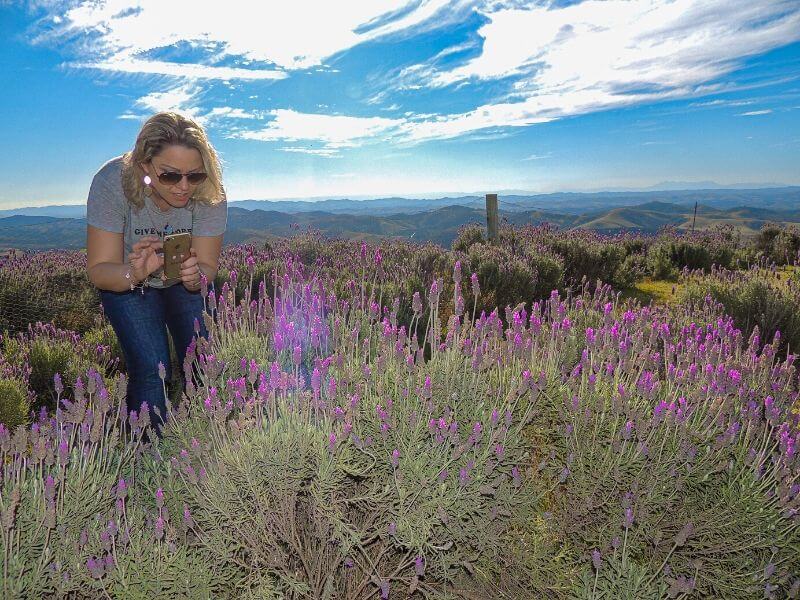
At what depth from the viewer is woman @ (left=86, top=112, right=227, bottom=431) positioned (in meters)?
2.74

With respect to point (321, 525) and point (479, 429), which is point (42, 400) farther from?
point (479, 429)

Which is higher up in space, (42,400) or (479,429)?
(479,429)

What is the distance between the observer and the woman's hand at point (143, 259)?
2635mm

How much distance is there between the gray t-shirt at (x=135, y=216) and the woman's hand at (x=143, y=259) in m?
0.26

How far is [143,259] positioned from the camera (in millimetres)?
2641

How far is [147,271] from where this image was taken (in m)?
2.67

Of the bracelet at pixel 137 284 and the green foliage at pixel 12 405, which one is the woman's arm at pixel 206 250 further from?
the green foliage at pixel 12 405

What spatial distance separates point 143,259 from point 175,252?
15cm

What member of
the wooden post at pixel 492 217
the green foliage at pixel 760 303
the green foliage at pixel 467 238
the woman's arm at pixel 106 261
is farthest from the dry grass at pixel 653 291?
the woman's arm at pixel 106 261

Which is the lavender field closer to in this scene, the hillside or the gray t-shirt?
the gray t-shirt

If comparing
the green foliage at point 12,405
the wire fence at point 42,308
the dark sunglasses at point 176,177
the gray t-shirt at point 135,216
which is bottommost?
the green foliage at point 12,405

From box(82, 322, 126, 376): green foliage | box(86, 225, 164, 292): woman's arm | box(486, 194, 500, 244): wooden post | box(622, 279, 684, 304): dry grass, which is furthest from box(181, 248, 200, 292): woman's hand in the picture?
box(486, 194, 500, 244): wooden post

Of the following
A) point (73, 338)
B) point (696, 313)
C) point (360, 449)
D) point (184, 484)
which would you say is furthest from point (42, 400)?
point (696, 313)

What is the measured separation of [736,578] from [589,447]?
2.48ft
